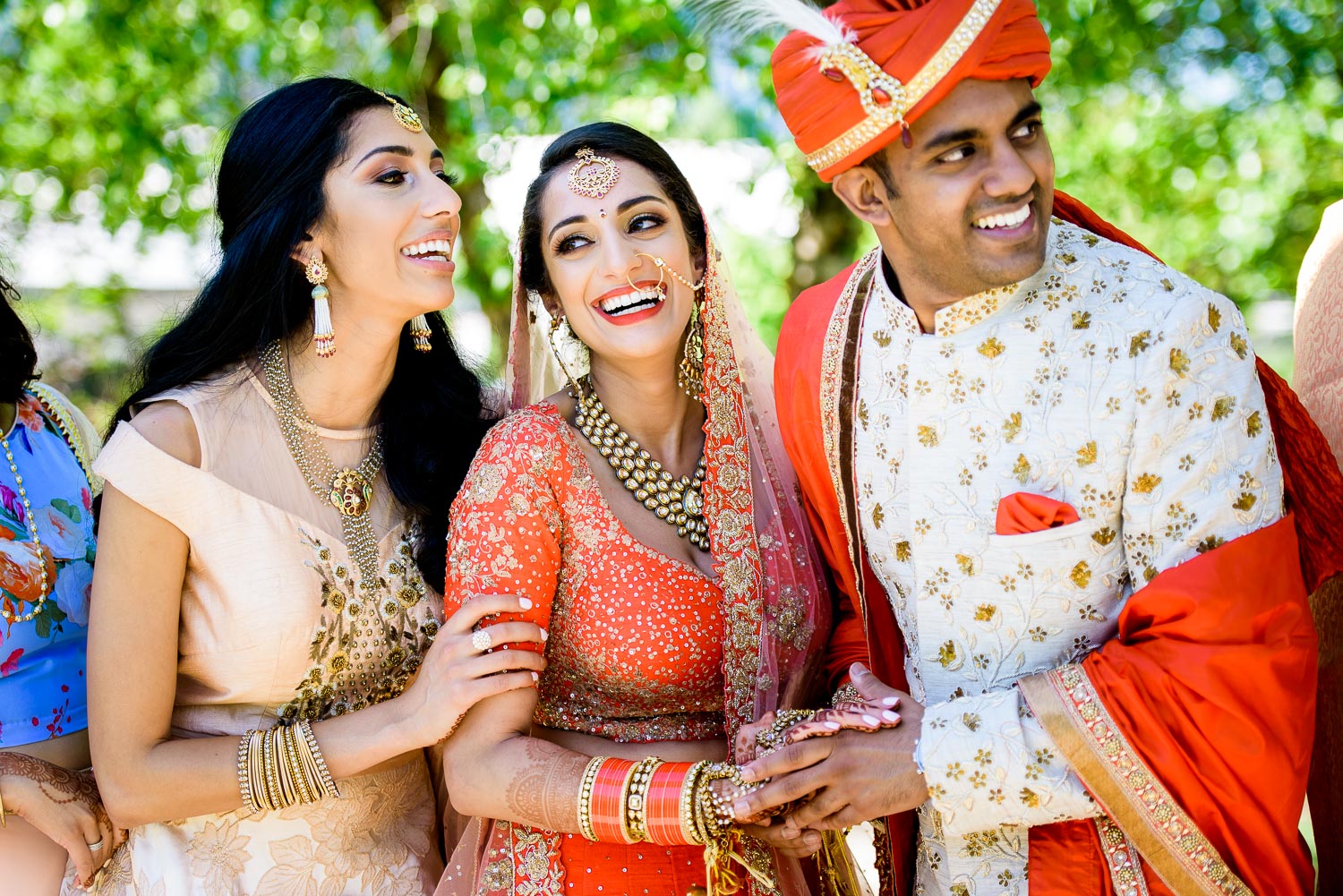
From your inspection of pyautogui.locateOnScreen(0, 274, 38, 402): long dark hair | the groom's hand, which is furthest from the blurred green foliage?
the groom's hand

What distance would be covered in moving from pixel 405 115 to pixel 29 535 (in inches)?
48.7

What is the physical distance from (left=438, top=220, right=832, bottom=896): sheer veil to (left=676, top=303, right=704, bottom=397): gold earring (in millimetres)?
34

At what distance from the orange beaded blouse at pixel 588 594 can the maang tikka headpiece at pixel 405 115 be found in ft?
2.49

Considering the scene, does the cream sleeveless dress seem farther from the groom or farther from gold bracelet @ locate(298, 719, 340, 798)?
the groom

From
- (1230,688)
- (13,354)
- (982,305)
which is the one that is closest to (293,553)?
(13,354)

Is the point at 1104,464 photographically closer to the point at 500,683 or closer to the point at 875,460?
the point at 875,460

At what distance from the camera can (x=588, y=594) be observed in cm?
237

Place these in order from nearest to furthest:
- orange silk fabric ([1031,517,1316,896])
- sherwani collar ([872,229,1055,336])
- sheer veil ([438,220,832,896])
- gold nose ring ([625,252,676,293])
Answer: orange silk fabric ([1031,517,1316,896]) < sherwani collar ([872,229,1055,336]) < sheer veil ([438,220,832,896]) < gold nose ring ([625,252,676,293])

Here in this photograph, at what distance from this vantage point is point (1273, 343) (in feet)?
51.2

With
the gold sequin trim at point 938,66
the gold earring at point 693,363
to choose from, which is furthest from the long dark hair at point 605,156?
the gold sequin trim at point 938,66

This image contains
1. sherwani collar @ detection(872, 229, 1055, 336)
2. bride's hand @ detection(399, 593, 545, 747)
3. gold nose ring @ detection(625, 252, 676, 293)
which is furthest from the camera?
gold nose ring @ detection(625, 252, 676, 293)

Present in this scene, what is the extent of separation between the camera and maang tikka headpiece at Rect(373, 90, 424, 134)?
2.72 meters

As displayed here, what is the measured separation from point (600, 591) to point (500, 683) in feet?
0.89

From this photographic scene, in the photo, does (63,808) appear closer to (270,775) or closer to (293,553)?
(270,775)
